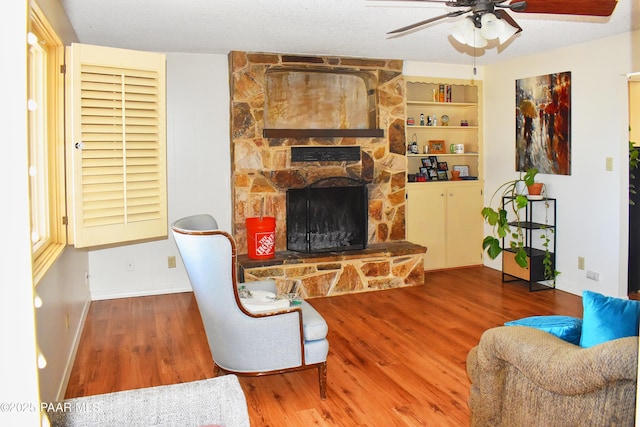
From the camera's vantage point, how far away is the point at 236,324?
3.06m

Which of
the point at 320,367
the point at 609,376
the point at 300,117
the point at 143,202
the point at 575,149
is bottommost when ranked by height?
the point at 320,367

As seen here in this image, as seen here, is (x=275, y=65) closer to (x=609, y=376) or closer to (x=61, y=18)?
(x=61, y=18)

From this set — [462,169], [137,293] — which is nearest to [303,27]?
[137,293]

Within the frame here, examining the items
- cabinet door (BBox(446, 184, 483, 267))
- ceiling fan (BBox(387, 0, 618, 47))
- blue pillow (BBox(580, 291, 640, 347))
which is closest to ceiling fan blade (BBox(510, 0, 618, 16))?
ceiling fan (BBox(387, 0, 618, 47))

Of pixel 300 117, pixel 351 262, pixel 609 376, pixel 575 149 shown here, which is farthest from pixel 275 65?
pixel 609 376

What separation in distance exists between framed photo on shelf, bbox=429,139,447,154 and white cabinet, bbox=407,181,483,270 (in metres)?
0.48

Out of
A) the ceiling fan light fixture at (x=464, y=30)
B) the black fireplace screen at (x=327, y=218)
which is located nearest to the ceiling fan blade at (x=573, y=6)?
the ceiling fan light fixture at (x=464, y=30)

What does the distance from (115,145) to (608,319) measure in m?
2.75

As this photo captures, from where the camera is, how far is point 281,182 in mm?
5789

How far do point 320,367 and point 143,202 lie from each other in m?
1.52

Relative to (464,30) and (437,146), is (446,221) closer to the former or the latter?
(437,146)

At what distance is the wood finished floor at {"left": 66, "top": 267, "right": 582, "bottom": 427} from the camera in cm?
310

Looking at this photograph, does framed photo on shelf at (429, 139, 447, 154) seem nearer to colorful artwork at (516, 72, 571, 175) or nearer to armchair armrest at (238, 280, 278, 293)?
colorful artwork at (516, 72, 571, 175)

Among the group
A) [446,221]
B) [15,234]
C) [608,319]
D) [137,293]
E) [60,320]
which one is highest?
[15,234]
